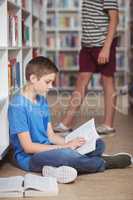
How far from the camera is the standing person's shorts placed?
3.70 metres

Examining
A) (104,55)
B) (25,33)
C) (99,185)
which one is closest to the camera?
(99,185)

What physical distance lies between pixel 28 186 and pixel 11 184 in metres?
0.12

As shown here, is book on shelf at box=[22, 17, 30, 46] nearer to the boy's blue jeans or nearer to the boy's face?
the boy's face

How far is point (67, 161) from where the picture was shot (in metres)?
2.40

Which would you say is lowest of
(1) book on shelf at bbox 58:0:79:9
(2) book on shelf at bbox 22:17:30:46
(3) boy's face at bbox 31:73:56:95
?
(3) boy's face at bbox 31:73:56:95

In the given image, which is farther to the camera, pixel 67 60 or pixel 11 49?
pixel 67 60

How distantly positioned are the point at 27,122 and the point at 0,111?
0.16m

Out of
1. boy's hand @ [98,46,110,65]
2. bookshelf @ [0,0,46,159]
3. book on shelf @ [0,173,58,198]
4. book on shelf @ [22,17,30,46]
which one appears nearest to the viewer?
book on shelf @ [0,173,58,198]

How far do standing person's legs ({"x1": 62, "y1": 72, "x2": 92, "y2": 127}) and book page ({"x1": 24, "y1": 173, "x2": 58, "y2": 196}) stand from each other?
1523mm

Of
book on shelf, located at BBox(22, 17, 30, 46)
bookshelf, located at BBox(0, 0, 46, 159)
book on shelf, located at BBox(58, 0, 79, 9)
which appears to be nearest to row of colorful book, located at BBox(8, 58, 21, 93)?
bookshelf, located at BBox(0, 0, 46, 159)

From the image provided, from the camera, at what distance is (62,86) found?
7.23 m

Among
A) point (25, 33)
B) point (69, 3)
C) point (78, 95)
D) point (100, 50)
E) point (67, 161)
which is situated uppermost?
point (69, 3)

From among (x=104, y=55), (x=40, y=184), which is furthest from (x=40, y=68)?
(x=104, y=55)

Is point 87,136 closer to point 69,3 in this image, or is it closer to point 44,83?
point 44,83
